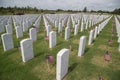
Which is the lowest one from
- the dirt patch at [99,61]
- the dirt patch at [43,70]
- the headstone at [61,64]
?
the dirt patch at [43,70]

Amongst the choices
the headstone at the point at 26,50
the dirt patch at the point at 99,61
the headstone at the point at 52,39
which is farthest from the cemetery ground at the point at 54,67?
the headstone at the point at 52,39

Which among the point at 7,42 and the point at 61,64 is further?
the point at 7,42

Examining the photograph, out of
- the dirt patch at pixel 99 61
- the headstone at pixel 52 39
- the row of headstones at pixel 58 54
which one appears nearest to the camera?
the row of headstones at pixel 58 54

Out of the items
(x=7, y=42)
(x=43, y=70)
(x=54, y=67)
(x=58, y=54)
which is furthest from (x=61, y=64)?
(x=7, y=42)

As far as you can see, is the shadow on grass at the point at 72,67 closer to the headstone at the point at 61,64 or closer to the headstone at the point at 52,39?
the headstone at the point at 61,64

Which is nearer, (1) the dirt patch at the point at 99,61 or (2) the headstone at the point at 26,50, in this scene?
(2) the headstone at the point at 26,50

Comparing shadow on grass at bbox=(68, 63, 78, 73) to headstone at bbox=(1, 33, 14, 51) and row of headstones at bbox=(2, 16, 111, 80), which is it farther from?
headstone at bbox=(1, 33, 14, 51)

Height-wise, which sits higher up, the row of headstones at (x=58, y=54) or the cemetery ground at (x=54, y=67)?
the row of headstones at (x=58, y=54)

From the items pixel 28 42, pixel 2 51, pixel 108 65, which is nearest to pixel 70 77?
pixel 108 65

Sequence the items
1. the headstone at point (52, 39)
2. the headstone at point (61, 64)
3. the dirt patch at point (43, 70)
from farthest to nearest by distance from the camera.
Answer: the headstone at point (52, 39) < the dirt patch at point (43, 70) < the headstone at point (61, 64)

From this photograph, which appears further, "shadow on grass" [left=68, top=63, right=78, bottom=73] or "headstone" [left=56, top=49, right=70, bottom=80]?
"shadow on grass" [left=68, top=63, right=78, bottom=73]

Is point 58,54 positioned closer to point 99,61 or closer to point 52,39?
point 99,61

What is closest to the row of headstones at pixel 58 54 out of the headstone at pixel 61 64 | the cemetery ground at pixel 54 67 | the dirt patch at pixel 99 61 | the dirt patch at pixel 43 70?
the headstone at pixel 61 64

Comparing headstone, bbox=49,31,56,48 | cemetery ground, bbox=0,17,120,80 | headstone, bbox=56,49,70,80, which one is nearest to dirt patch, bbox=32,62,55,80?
cemetery ground, bbox=0,17,120,80
